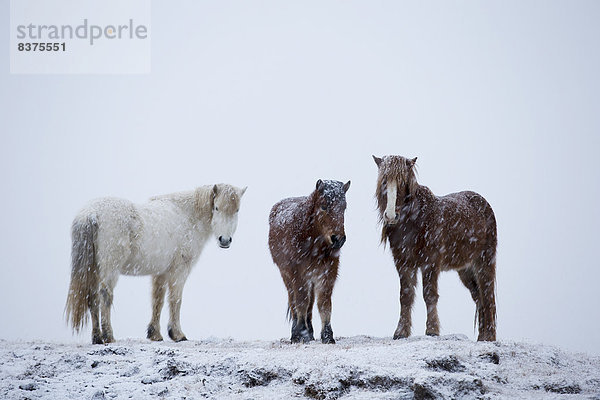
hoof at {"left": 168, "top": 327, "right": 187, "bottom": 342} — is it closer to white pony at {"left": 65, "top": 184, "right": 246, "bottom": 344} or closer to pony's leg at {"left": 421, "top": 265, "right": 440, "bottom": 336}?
white pony at {"left": 65, "top": 184, "right": 246, "bottom": 344}

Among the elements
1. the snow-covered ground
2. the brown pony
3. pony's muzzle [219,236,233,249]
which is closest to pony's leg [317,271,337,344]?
the brown pony

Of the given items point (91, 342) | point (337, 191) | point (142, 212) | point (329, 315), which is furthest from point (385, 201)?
point (91, 342)

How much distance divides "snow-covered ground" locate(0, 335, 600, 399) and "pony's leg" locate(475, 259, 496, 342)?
8.02 ft

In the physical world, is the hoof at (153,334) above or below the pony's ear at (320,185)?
below

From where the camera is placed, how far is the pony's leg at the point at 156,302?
376 inches

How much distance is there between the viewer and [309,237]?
8453mm

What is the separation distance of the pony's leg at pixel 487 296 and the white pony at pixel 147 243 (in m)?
4.39

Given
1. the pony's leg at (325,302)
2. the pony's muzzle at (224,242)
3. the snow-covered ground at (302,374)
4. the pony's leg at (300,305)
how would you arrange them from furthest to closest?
the pony's muzzle at (224,242) → the pony's leg at (300,305) → the pony's leg at (325,302) → the snow-covered ground at (302,374)

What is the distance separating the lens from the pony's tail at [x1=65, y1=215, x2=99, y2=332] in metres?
8.02

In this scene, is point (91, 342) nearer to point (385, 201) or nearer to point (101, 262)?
point (101, 262)

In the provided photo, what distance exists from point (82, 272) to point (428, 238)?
5.19 m

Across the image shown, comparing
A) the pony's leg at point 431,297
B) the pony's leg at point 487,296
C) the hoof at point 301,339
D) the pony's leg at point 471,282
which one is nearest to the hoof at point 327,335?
the hoof at point 301,339

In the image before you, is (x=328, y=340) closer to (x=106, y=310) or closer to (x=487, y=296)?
(x=487, y=296)

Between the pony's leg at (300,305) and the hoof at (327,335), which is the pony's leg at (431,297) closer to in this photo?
the hoof at (327,335)
